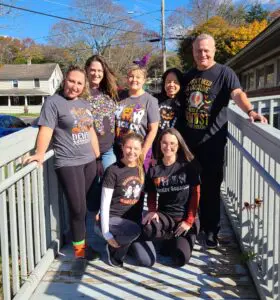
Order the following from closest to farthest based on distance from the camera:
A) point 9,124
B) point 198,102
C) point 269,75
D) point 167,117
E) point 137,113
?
point 198,102 → point 137,113 → point 167,117 → point 269,75 → point 9,124

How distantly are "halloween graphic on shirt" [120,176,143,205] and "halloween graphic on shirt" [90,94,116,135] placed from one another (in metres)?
0.54

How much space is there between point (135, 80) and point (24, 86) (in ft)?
164

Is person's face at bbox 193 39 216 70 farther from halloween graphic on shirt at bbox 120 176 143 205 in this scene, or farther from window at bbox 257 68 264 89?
window at bbox 257 68 264 89

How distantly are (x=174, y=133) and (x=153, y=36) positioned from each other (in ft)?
137

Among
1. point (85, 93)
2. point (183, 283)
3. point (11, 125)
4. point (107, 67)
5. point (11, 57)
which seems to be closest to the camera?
point (183, 283)

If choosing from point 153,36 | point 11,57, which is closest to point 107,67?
point 153,36

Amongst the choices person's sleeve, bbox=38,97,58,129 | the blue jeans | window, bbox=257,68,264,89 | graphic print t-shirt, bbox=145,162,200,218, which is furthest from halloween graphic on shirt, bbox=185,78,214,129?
window, bbox=257,68,264,89

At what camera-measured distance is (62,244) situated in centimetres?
360

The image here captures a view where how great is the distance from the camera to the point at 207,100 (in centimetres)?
341

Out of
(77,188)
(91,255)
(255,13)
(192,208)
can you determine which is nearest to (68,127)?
(77,188)

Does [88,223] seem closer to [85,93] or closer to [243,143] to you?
[85,93]

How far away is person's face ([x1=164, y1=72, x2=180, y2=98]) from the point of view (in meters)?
3.64

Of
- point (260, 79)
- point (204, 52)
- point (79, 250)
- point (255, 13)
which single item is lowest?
point (79, 250)

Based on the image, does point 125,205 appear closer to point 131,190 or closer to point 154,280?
point 131,190
